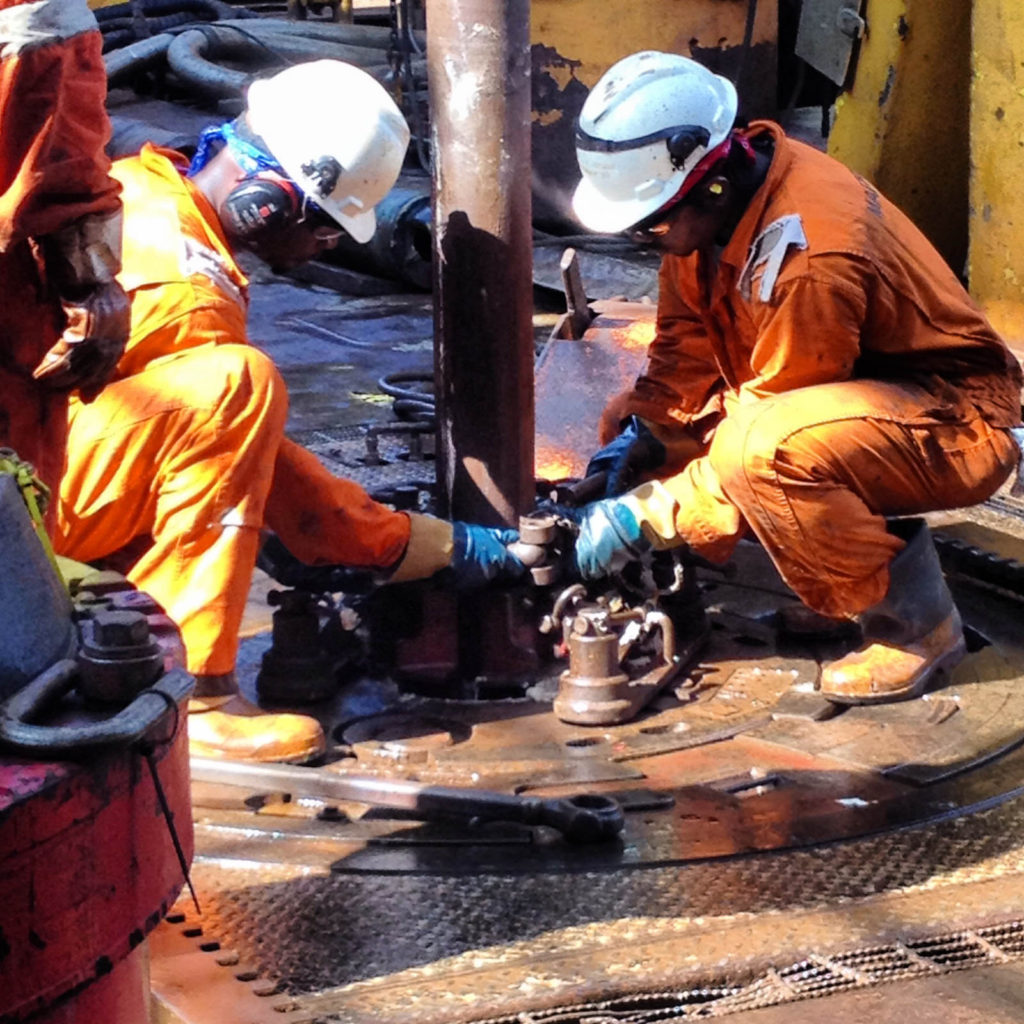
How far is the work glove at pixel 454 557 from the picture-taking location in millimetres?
3947

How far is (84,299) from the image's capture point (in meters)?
2.96

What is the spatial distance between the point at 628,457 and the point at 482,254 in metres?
0.82

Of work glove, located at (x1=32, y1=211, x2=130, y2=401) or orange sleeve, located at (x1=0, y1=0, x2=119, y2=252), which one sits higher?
orange sleeve, located at (x1=0, y1=0, x2=119, y2=252)

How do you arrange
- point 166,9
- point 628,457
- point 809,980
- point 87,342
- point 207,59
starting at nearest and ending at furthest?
point 809,980 < point 87,342 < point 628,457 < point 207,59 < point 166,9

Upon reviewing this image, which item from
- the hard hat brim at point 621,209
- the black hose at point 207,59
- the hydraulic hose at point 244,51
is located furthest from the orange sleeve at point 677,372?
the hydraulic hose at point 244,51

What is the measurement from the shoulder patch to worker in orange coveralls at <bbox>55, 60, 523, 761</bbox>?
32.0 inches

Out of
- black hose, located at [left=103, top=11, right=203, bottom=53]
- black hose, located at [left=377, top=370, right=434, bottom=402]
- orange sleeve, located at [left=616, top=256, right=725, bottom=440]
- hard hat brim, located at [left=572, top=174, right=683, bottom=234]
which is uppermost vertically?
hard hat brim, located at [left=572, top=174, right=683, bottom=234]

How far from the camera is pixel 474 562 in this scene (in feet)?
13.0

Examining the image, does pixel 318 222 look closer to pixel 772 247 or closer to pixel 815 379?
pixel 772 247

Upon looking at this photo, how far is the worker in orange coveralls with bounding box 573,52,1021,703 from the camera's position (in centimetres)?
383

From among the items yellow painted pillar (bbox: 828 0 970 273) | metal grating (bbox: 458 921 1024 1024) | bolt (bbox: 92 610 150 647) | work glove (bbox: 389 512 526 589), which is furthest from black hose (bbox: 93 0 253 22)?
bolt (bbox: 92 610 150 647)

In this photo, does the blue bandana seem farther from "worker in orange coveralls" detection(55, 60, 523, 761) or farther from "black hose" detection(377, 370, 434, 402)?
"black hose" detection(377, 370, 434, 402)

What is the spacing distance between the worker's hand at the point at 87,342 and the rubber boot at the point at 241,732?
841 millimetres

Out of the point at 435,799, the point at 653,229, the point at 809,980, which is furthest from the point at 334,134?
the point at 809,980
